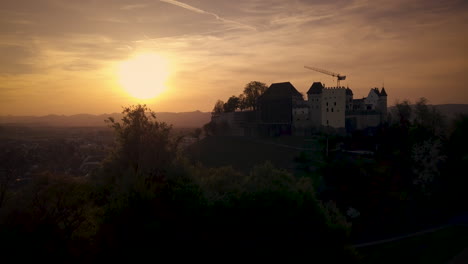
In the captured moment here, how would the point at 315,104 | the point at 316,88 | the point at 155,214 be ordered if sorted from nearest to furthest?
the point at 155,214, the point at 315,104, the point at 316,88

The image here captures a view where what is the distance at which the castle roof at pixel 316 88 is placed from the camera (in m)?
68.4

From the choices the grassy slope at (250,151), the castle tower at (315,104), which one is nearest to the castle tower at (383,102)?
the castle tower at (315,104)

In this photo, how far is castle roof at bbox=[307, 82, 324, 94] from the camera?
68438mm

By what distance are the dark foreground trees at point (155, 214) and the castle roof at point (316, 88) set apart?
51.5 metres

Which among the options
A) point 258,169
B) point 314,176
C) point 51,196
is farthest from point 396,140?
point 51,196

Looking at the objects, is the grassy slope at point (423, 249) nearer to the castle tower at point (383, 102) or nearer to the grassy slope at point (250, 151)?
the grassy slope at point (250, 151)

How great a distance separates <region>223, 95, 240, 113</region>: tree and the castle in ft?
29.1

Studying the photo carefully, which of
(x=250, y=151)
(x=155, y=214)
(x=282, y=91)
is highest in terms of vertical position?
(x=282, y=91)

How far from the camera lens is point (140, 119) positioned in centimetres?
1677

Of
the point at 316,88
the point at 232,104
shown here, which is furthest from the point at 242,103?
the point at 316,88

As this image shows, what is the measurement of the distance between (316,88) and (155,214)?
58619 millimetres

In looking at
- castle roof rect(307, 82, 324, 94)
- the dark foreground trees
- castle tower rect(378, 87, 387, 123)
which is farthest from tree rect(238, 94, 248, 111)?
the dark foreground trees

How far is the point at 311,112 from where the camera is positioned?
226ft

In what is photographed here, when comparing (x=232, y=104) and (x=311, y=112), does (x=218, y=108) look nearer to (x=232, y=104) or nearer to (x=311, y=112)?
(x=232, y=104)
